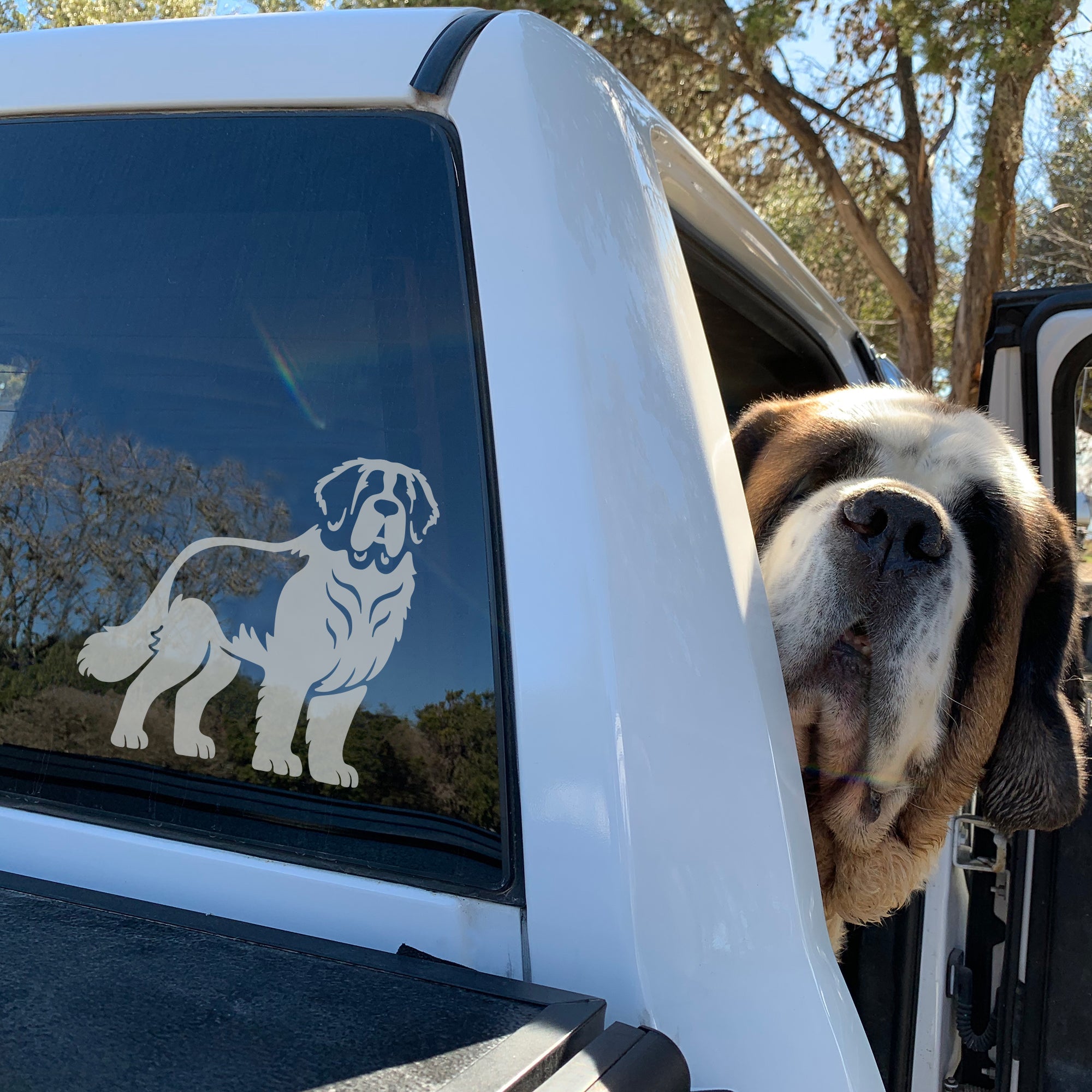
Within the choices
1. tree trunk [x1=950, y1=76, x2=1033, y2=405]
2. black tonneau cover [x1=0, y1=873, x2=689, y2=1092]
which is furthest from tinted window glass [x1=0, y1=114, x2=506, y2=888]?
tree trunk [x1=950, y1=76, x2=1033, y2=405]

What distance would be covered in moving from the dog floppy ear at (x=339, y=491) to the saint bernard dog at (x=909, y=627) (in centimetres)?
81

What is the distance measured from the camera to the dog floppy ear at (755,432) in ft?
7.64

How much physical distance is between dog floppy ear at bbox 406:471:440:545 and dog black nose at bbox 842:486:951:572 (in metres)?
0.76

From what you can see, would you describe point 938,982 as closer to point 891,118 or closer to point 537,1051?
point 537,1051

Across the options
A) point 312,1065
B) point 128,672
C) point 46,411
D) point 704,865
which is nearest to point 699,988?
point 704,865

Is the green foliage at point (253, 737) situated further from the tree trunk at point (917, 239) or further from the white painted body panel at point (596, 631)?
the tree trunk at point (917, 239)

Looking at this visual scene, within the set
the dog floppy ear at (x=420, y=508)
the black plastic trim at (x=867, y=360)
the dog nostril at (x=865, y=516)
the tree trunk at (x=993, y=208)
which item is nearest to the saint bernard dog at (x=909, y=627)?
the dog nostril at (x=865, y=516)

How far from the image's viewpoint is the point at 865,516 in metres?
1.63

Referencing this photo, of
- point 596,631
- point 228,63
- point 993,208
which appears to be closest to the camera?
point 596,631

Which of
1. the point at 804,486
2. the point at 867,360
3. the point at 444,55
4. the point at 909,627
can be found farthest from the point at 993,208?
the point at 444,55

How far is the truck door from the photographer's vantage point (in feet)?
7.09

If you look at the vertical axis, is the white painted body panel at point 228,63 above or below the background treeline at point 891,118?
below

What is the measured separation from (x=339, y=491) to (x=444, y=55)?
1.71 feet

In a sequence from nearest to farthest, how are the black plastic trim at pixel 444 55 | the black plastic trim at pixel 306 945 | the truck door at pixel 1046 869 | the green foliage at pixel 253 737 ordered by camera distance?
the black plastic trim at pixel 306 945 → the green foliage at pixel 253 737 → the black plastic trim at pixel 444 55 → the truck door at pixel 1046 869
